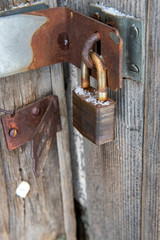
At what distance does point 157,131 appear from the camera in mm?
713

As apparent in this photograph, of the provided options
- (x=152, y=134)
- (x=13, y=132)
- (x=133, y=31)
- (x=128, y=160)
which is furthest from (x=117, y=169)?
(x=133, y=31)

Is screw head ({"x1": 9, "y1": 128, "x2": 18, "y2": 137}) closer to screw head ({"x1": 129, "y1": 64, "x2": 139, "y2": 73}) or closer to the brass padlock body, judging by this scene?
the brass padlock body

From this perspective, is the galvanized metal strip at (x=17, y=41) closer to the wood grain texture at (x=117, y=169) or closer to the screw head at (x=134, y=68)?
the wood grain texture at (x=117, y=169)

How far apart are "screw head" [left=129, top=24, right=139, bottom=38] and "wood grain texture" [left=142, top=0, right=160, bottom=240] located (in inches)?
1.0

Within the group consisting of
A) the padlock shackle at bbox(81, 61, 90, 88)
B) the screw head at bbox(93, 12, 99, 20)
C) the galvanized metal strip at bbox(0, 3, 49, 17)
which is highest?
the galvanized metal strip at bbox(0, 3, 49, 17)

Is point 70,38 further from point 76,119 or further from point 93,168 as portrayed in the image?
point 93,168

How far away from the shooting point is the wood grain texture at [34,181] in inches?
34.8

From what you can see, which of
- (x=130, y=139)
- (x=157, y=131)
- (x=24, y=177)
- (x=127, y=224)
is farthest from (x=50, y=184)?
(x=157, y=131)

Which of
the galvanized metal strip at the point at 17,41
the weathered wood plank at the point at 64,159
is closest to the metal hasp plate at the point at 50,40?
the galvanized metal strip at the point at 17,41

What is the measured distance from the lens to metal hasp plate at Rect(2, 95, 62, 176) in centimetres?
88

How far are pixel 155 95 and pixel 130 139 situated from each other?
0.56 ft

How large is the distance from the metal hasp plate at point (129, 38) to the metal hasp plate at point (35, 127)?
0.32 metres

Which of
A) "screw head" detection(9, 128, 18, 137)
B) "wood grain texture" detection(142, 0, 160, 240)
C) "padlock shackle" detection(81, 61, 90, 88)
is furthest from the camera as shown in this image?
"screw head" detection(9, 128, 18, 137)

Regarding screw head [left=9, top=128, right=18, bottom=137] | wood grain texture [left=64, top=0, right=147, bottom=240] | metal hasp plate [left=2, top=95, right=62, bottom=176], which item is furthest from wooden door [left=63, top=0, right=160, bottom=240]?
screw head [left=9, top=128, right=18, bottom=137]
